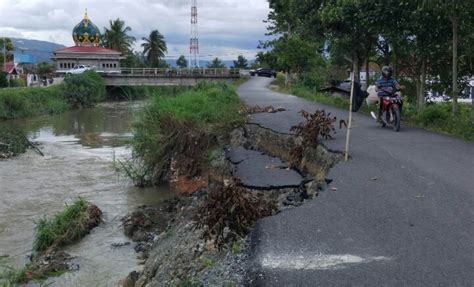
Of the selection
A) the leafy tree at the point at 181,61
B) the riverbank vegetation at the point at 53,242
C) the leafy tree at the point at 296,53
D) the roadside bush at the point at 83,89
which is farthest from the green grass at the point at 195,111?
the leafy tree at the point at 181,61

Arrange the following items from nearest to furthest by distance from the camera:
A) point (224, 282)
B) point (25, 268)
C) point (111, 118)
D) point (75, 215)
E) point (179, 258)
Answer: point (224, 282) < point (179, 258) < point (25, 268) < point (75, 215) < point (111, 118)

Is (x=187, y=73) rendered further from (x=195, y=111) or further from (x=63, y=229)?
(x=63, y=229)

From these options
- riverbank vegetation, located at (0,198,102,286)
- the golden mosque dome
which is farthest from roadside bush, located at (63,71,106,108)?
riverbank vegetation, located at (0,198,102,286)

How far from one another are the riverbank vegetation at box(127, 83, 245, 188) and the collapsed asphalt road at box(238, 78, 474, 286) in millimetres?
6728

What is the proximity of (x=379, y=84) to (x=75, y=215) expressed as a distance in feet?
25.7

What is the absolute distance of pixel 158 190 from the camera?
1605 cm

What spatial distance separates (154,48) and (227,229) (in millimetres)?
89089

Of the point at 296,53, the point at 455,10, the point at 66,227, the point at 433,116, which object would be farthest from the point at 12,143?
the point at 455,10

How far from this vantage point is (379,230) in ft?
19.5

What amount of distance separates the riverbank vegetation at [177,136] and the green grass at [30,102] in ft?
97.0

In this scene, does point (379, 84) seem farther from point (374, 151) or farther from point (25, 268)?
point (25, 268)

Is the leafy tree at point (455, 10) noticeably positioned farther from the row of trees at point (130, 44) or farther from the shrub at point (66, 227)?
the row of trees at point (130, 44)

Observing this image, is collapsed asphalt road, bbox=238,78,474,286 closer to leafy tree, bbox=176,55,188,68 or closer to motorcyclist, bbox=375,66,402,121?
motorcyclist, bbox=375,66,402,121

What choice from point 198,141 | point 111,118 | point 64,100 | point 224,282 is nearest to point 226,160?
point 198,141
